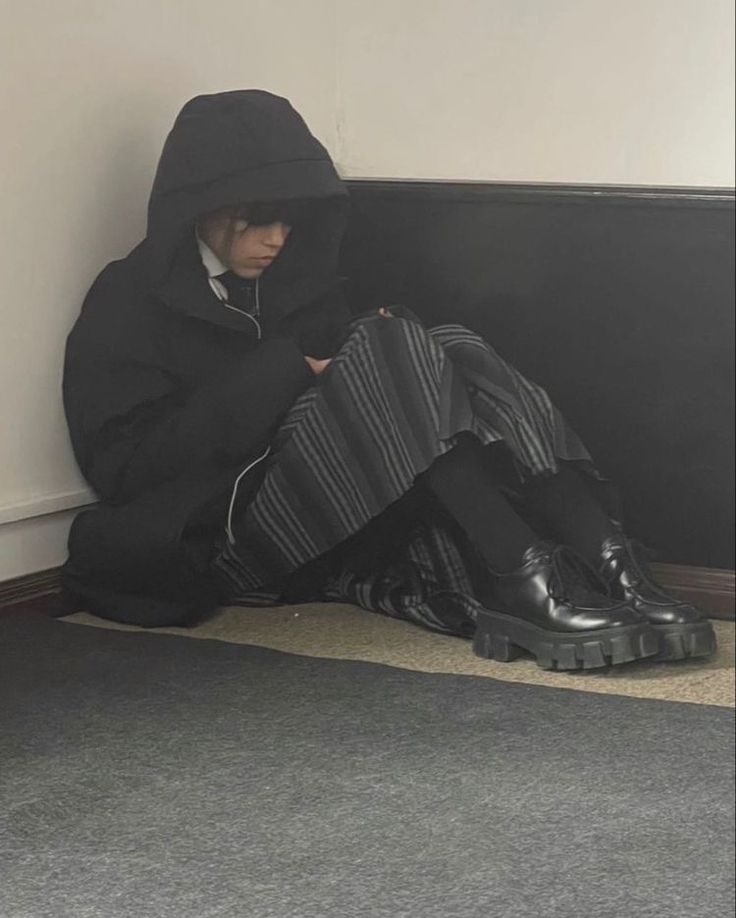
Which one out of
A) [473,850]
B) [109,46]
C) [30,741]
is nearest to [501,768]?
[473,850]

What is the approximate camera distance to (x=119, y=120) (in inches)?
11.9

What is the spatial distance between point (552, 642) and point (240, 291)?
15cm

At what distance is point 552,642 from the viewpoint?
0.38 m

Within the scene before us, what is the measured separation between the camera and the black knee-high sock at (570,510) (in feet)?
1.16

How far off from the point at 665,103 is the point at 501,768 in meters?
0.22

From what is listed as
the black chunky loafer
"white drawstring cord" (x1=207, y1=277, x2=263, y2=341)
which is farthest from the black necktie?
the black chunky loafer

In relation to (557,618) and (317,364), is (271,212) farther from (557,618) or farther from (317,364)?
(557,618)

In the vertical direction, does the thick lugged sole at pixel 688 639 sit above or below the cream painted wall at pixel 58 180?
below

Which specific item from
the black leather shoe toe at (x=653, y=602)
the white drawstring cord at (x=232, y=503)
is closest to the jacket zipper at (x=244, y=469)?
the white drawstring cord at (x=232, y=503)

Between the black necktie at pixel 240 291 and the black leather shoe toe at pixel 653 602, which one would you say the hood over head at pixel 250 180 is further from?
the black leather shoe toe at pixel 653 602

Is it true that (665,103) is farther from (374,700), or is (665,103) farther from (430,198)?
(374,700)

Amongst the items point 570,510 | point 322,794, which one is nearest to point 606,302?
point 570,510

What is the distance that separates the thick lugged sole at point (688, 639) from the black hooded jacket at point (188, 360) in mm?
134

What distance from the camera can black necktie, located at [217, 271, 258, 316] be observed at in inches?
12.4
